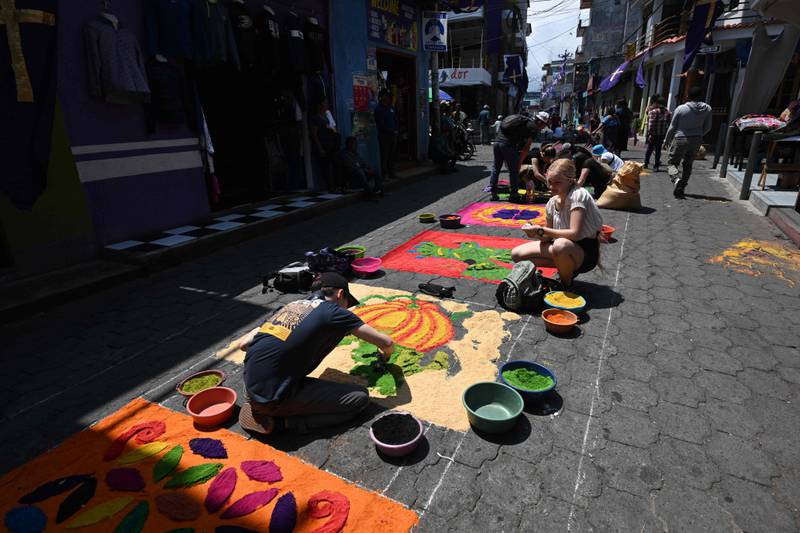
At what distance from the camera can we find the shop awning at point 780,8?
6.13 m

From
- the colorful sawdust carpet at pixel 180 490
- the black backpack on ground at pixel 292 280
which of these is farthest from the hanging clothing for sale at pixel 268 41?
the colorful sawdust carpet at pixel 180 490

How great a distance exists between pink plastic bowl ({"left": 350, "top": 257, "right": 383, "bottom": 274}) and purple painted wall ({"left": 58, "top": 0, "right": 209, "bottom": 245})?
3292 mm

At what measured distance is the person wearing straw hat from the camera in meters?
2.56

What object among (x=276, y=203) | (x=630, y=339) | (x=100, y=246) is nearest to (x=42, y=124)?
(x=100, y=246)

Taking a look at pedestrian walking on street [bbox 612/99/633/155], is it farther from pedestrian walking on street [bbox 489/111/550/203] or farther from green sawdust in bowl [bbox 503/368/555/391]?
green sawdust in bowl [bbox 503/368/555/391]

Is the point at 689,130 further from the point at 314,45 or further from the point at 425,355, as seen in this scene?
the point at 425,355

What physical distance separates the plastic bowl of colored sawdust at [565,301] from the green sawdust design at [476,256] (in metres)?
0.82

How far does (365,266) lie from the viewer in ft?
16.9

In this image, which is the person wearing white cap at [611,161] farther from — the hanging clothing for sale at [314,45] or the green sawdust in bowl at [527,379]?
the green sawdust in bowl at [527,379]

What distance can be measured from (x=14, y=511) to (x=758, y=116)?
1327 cm

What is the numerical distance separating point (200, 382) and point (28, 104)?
12.2 feet

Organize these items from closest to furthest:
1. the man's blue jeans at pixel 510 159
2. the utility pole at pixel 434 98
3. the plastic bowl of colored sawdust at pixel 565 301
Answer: the plastic bowl of colored sawdust at pixel 565 301
the man's blue jeans at pixel 510 159
the utility pole at pixel 434 98

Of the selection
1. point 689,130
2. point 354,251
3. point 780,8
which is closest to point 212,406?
point 354,251

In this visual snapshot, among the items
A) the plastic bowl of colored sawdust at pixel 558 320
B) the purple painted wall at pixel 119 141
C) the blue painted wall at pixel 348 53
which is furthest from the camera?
the blue painted wall at pixel 348 53
